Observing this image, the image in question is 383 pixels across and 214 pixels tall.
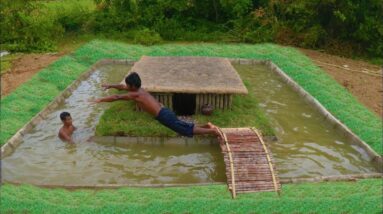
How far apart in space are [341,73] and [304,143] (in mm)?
5200

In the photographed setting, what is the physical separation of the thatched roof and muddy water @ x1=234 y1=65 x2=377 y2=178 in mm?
1266

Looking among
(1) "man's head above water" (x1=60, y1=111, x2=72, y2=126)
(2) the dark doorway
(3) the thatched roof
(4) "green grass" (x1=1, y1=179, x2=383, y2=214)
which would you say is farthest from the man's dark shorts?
(2) the dark doorway

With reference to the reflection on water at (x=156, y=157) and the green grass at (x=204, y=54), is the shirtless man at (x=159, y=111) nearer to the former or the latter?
the reflection on water at (x=156, y=157)

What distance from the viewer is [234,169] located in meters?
7.17

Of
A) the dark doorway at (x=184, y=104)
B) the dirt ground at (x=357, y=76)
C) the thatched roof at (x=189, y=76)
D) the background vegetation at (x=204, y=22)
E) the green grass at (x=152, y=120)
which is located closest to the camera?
the green grass at (x=152, y=120)

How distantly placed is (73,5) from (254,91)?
10.7 m

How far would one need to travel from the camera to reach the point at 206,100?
9.69m

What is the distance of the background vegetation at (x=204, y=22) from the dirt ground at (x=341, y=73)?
3.47ft

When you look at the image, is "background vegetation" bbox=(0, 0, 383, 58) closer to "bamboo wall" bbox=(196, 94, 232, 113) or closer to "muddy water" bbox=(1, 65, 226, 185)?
"bamboo wall" bbox=(196, 94, 232, 113)

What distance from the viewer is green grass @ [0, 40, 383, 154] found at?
30.9ft

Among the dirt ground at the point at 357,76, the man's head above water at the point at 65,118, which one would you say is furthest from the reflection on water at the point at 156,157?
the dirt ground at the point at 357,76

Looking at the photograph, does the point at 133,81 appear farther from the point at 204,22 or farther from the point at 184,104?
the point at 204,22

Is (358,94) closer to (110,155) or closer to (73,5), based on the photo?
(110,155)

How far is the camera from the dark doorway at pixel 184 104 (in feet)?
34.2
